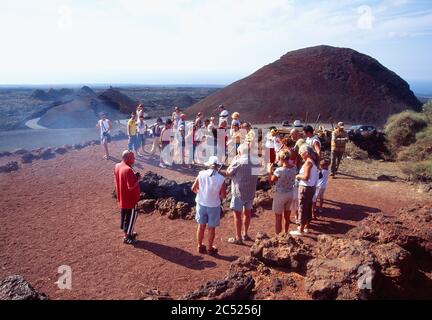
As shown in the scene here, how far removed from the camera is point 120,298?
4609mm

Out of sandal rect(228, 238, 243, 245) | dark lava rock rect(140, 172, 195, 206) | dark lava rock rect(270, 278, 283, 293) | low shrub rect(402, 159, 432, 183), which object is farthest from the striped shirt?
low shrub rect(402, 159, 432, 183)

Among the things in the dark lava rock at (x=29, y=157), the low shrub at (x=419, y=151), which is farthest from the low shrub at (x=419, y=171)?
the dark lava rock at (x=29, y=157)

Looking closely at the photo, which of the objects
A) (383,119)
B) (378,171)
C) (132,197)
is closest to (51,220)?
(132,197)

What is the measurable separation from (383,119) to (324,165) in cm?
2538

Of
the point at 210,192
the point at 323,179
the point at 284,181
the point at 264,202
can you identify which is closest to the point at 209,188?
the point at 210,192

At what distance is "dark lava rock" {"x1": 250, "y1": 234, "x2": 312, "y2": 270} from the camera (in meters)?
4.74

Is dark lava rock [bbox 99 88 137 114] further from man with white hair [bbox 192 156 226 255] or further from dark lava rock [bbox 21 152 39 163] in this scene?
man with white hair [bbox 192 156 226 255]

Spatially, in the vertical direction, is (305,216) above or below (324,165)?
below

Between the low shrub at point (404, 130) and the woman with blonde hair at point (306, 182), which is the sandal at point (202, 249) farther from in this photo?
the low shrub at point (404, 130)

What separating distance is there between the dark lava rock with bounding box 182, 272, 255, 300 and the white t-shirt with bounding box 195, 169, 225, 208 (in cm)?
149

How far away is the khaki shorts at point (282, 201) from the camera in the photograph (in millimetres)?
5949

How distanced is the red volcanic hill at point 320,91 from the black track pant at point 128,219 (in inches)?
983

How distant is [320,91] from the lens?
109ft
